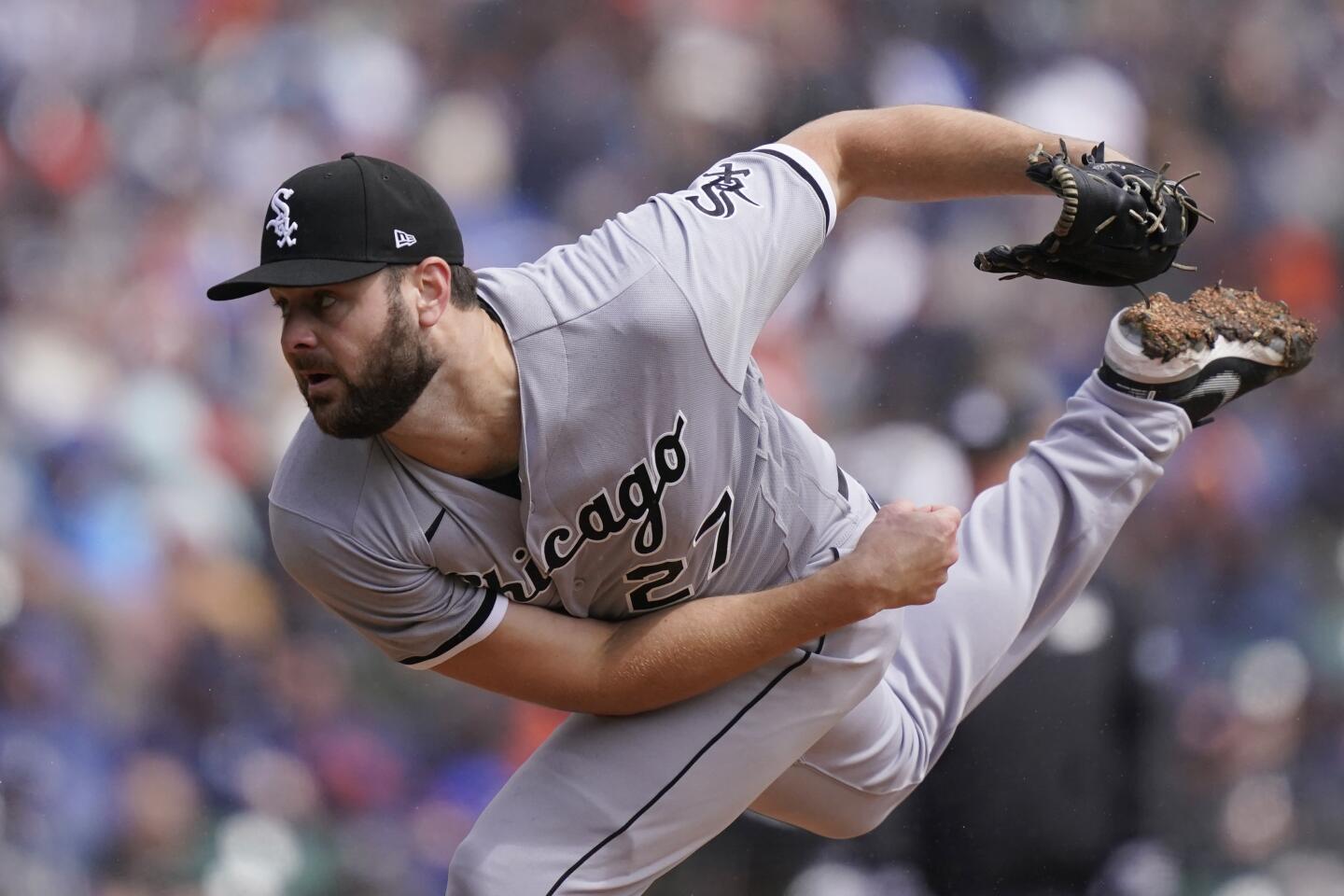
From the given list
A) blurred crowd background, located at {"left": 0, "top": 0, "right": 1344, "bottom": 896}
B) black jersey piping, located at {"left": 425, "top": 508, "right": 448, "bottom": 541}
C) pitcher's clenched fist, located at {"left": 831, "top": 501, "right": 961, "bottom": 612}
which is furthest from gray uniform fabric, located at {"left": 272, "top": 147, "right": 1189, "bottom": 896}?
blurred crowd background, located at {"left": 0, "top": 0, "right": 1344, "bottom": 896}

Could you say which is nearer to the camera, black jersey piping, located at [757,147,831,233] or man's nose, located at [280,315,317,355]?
man's nose, located at [280,315,317,355]

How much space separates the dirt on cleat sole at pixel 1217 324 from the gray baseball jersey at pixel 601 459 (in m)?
0.42

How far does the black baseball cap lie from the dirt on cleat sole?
Answer: 819 millimetres

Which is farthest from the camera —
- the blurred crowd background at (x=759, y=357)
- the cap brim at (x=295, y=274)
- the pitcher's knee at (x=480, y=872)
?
the blurred crowd background at (x=759, y=357)

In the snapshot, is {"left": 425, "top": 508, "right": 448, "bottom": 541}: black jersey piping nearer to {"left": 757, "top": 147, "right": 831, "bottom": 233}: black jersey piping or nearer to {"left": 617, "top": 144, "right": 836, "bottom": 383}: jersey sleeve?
{"left": 617, "top": 144, "right": 836, "bottom": 383}: jersey sleeve

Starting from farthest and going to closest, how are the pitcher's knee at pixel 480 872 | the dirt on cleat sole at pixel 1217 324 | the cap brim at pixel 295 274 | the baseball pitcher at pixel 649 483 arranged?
the dirt on cleat sole at pixel 1217 324
the pitcher's knee at pixel 480 872
the baseball pitcher at pixel 649 483
the cap brim at pixel 295 274

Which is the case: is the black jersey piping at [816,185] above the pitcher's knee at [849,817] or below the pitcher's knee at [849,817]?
above

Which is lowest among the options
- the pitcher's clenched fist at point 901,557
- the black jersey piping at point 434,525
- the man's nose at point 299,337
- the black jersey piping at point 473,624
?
the pitcher's clenched fist at point 901,557

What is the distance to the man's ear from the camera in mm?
A: 1392

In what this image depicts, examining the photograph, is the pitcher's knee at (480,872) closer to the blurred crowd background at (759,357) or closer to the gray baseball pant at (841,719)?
the gray baseball pant at (841,719)

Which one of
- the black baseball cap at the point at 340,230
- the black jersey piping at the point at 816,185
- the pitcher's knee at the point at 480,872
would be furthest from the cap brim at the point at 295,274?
the pitcher's knee at the point at 480,872

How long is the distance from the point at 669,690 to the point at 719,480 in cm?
22

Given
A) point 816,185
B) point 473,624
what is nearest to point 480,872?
point 473,624

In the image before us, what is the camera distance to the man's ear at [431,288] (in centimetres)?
139
